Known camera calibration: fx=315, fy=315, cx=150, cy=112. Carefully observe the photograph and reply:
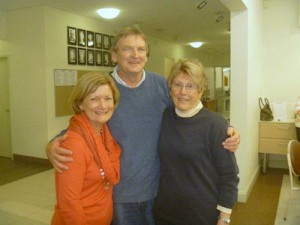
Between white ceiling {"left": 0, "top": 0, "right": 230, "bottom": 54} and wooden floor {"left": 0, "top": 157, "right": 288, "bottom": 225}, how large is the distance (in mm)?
2571

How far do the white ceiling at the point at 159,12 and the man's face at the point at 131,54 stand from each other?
3346 mm

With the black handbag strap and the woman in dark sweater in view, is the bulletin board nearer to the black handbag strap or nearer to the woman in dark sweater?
the black handbag strap

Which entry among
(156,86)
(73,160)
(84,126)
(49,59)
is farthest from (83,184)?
(49,59)

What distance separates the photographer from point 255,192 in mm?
3896

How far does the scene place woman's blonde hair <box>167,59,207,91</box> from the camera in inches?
56.3

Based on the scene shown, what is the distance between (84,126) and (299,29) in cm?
425

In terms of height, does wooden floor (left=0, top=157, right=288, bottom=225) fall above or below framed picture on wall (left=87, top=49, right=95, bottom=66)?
below

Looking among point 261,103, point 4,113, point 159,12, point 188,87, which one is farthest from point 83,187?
point 4,113

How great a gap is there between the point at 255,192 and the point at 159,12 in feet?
10.8

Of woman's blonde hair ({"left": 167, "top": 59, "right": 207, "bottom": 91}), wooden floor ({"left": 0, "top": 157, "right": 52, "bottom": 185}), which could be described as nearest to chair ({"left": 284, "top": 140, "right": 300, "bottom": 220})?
woman's blonde hair ({"left": 167, "top": 59, "right": 207, "bottom": 91})

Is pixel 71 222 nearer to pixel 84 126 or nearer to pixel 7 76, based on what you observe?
pixel 84 126

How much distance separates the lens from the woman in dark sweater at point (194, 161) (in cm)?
140

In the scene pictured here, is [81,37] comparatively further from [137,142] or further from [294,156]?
[137,142]

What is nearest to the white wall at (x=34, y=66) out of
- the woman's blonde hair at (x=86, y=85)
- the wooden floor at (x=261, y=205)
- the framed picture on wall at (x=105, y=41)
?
the framed picture on wall at (x=105, y=41)
